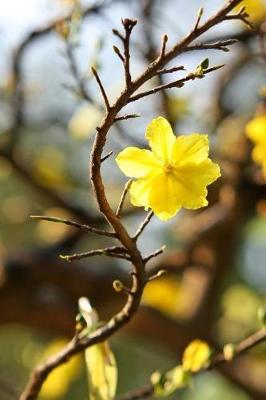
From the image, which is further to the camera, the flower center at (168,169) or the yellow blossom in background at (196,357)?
the yellow blossom in background at (196,357)

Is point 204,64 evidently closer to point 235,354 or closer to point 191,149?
point 191,149

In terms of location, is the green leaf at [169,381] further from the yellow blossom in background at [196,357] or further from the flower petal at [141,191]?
the flower petal at [141,191]

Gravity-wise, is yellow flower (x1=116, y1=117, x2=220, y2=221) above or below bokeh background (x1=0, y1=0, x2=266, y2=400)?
above

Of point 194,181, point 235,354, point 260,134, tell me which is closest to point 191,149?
point 194,181

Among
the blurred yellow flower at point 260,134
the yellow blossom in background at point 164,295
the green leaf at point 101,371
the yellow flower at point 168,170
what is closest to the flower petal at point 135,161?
the yellow flower at point 168,170

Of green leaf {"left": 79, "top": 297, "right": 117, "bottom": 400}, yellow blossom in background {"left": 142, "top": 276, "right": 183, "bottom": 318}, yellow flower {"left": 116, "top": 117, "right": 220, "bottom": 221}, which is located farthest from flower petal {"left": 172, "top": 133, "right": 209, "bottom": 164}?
yellow blossom in background {"left": 142, "top": 276, "right": 183, "bottom": 318}

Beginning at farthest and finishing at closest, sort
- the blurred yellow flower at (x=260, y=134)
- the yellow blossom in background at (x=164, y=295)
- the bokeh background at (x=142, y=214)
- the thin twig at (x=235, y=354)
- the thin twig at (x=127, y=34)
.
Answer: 1. the yellow blossom in background at (x=164, y=295)
2. the bokeh background at (x=142, y=214)
3. the blurred yellow flower at (x=260, y=134)
4. the thin twig at (x=235, y=354)
5. the thin twig at (x=127, y=34)

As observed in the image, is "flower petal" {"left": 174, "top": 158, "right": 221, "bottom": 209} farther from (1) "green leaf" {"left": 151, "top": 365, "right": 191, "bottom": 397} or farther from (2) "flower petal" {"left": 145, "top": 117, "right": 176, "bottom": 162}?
(1) "green leaf" {"left": 151, "top": 365, "right": 191, "bottom": 397}

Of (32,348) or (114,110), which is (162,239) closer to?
(32,348)
